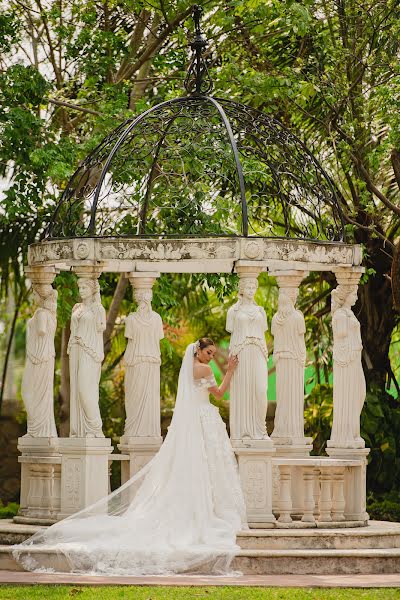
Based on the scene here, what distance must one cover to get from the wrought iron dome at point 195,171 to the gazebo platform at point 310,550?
3.34 m

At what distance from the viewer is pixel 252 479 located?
15156 mm

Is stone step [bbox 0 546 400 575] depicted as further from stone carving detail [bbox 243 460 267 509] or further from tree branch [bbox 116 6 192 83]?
tree branch [bbox 116 6 192 83]

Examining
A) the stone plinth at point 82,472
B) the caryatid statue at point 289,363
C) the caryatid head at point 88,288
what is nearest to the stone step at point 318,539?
the stone plinth at point 82,472

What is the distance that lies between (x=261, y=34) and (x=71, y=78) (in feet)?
10.9

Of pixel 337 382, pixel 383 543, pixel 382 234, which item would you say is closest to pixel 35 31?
pixel 382 234

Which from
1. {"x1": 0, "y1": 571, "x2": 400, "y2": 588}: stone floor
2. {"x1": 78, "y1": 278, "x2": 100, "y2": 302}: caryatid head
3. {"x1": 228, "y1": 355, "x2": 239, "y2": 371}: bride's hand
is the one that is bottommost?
{"x1": 0, "y1": 571, "x2": 400, "y2": 588}: stone floor

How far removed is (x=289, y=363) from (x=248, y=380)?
250cm

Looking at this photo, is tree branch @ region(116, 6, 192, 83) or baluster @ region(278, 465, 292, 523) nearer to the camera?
baluster @ region(278, 465, 292, 523)

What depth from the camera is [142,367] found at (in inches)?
679

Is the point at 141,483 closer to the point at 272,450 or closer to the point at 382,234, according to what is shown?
the point at 272,450

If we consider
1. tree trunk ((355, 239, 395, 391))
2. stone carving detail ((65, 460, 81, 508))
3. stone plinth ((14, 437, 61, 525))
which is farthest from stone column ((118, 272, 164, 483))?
tree trunk ((355, 239, 395, 391))

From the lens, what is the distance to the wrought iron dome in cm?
1622

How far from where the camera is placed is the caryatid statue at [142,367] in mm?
17234

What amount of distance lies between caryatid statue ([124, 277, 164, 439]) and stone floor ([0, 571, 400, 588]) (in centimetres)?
401
